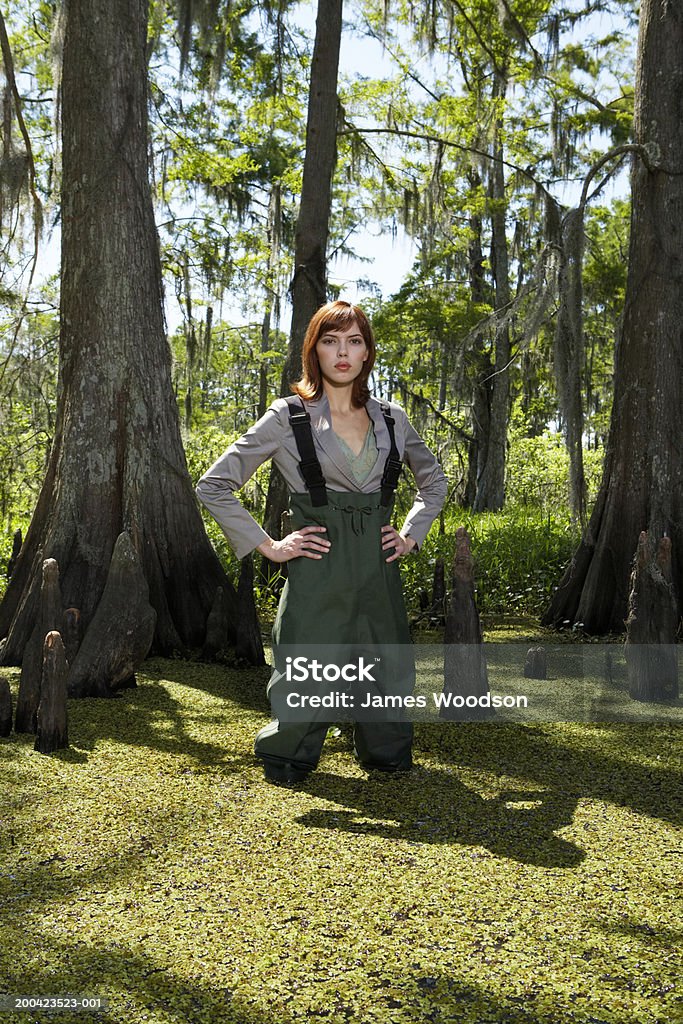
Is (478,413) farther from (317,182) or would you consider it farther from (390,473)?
(390,473)

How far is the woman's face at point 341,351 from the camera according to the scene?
350 centimetres

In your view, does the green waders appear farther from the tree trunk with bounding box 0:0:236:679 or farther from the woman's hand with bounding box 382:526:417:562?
the tree trunk with bounding box 0:0:236:679

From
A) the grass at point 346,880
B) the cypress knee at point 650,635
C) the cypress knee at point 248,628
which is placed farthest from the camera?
the cypress knee at point 248,628

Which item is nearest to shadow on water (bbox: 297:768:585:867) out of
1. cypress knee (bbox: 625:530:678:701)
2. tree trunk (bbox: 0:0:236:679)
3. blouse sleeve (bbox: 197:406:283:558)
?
blouse sleeve (bbox: 197:406:283:558)

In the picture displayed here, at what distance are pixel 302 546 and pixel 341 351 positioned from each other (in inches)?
30.5

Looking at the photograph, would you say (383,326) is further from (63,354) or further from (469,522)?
(63,354)

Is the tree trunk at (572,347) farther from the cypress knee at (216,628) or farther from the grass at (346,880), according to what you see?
the grass at (346,880)

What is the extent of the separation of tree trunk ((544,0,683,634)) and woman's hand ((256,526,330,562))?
3829mm

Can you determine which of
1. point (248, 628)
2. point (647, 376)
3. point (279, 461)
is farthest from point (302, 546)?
point (647, 376)

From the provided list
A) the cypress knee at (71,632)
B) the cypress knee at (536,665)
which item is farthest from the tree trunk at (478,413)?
the cypress knee at (71,632)

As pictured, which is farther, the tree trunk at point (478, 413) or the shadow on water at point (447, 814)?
the tree trunk at point (478, 413)

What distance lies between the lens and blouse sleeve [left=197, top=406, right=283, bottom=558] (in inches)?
135

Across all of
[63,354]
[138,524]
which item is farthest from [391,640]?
[63,354]

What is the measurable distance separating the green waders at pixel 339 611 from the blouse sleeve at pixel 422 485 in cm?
15
